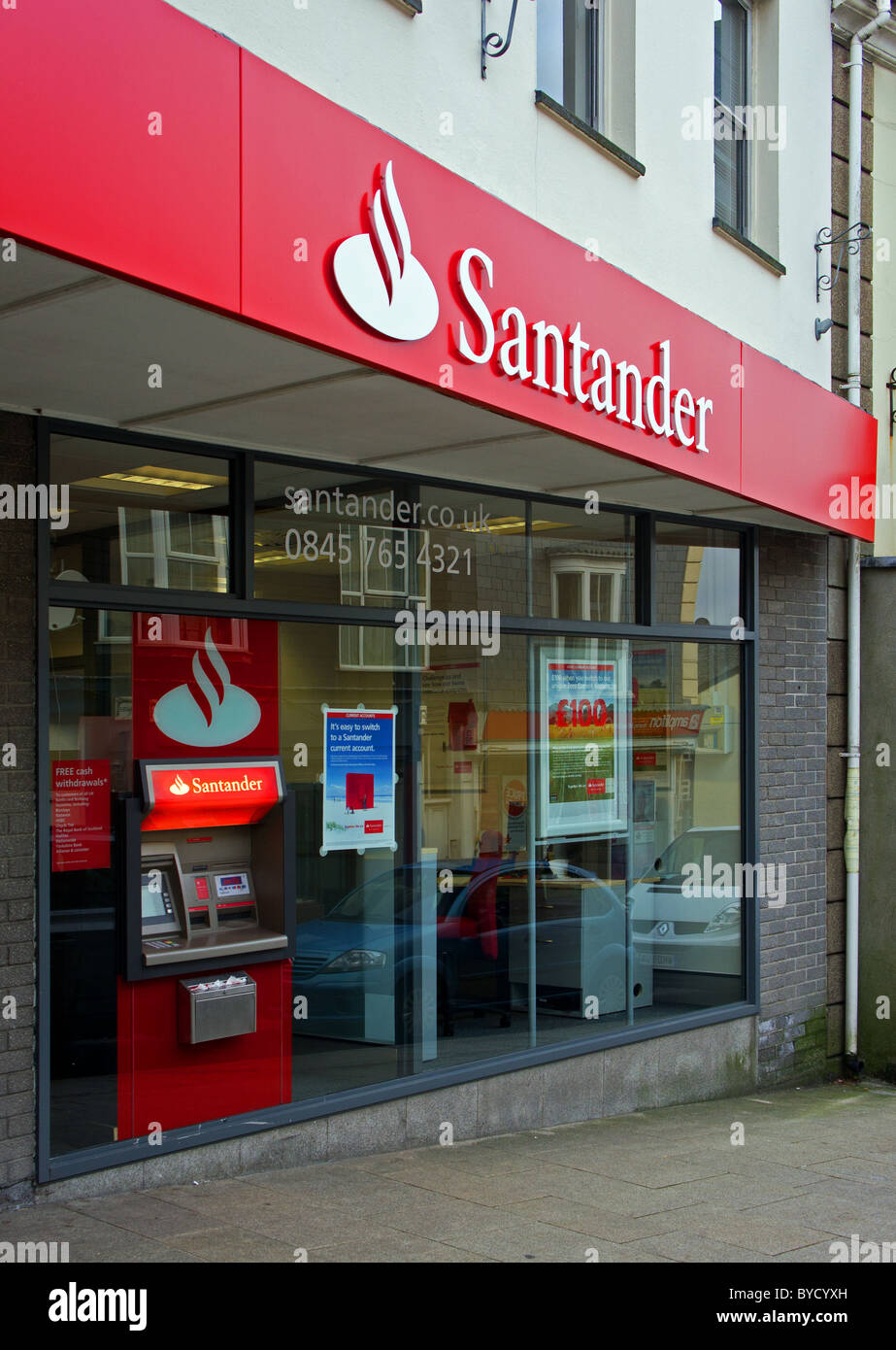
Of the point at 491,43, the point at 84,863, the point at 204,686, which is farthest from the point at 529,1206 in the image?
the point at 491,43

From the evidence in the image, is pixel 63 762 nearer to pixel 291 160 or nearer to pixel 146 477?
pixel 146 477

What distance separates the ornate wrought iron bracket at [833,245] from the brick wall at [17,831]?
5.91 metres

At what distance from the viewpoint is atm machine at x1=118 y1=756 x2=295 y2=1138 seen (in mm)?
5238

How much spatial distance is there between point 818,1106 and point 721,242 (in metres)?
5.32

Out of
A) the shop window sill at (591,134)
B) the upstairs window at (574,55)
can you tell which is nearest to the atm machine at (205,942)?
the shop window sill at (591,134)

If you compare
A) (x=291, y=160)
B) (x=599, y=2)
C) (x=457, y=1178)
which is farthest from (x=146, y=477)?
(x=599, y=2)

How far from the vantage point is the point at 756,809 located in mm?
8539

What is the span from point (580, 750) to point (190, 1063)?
3015 mm

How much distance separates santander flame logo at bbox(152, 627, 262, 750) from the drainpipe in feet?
16.4

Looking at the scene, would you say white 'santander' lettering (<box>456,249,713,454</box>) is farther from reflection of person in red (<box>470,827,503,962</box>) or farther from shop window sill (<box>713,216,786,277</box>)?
reflection of person in red (<box>470,827,503,962</box>)

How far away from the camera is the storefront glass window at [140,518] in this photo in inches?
201

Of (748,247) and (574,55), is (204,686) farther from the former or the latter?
(748,247)

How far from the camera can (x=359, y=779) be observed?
20.5 ft

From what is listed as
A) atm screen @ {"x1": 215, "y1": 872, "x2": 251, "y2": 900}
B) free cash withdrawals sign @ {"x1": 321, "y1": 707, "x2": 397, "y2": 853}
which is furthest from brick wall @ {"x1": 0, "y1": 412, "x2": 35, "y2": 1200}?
free cash withdrawals sign @ {"x1": 321, "y1": 707, "x2": 397, "y2": 853}
